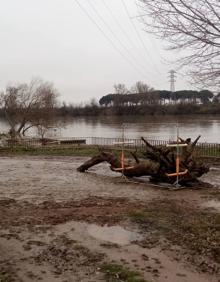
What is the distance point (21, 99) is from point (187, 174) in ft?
129

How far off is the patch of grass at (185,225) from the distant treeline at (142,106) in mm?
65672

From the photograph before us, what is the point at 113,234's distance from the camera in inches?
307

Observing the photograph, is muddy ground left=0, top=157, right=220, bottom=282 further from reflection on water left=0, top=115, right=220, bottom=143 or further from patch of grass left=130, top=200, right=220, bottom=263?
reflection on water left=0, top=115, right=220, bottom=143

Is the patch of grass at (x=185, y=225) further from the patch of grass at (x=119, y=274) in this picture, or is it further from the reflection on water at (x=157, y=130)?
the reflection on water at (x=157, y=130)

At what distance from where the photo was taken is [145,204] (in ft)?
34.2

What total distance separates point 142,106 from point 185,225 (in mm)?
78604

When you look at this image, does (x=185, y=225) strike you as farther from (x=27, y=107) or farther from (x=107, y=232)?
(x=27, y=107)

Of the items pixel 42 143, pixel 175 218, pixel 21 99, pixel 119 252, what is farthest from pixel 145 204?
pixel 21 99

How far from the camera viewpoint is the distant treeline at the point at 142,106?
77.4m

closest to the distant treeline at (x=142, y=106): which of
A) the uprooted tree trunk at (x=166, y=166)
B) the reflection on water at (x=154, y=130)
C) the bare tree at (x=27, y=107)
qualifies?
the reflection on water at (x=154, y=130)

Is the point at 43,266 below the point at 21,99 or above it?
below

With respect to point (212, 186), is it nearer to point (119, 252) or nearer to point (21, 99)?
point (119, 252)

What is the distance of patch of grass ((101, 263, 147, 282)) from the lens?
18.3 ft

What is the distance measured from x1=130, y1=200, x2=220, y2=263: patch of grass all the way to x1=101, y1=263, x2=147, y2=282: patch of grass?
4.35 ft
